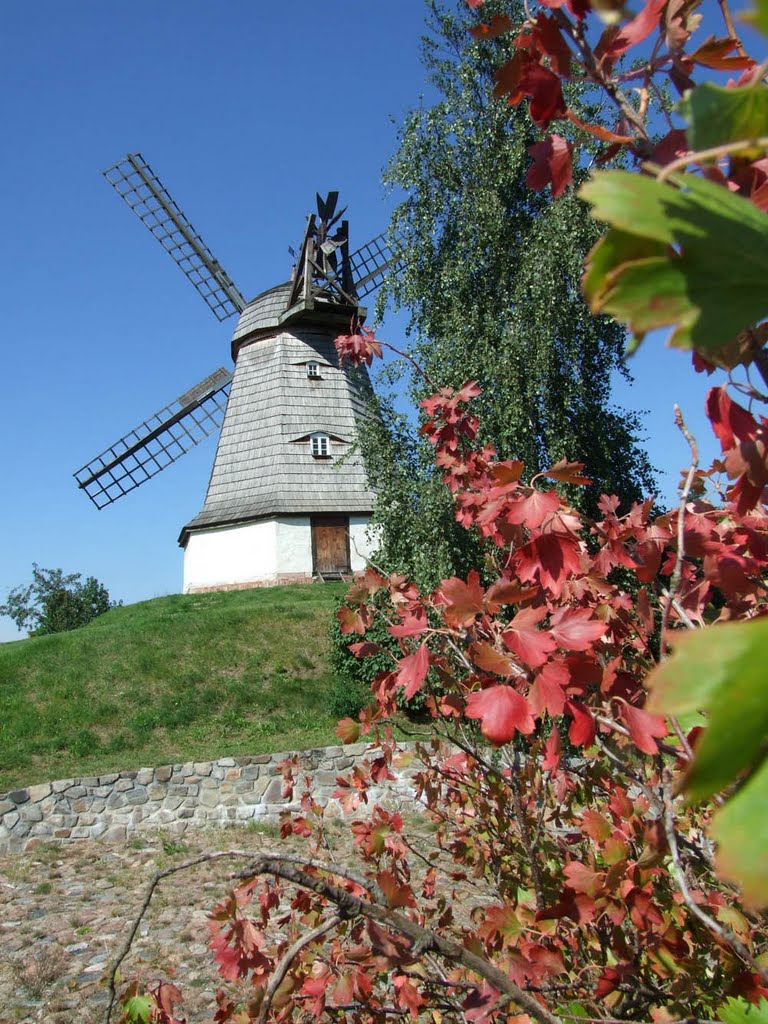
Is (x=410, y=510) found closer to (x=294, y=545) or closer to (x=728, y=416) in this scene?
(x=294, y=545)

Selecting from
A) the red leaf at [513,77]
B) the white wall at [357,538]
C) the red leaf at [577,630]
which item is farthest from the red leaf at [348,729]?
the white wall at [357,538]

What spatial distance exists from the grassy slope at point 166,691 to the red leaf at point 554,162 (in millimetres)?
9921

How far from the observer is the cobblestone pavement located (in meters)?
4.66

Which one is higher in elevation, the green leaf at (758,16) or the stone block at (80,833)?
the green leaf at (758,16)

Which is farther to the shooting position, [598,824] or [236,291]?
[236,291]

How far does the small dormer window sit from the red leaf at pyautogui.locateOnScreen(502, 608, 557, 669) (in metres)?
18.5

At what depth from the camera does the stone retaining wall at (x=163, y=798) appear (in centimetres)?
848

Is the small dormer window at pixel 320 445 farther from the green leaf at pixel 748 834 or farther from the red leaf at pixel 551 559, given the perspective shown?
the green leaf at pixel 748 834

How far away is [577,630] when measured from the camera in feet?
3.45

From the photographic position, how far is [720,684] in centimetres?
30

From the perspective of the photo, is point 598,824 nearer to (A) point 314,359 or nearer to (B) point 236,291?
(A) point 314,359

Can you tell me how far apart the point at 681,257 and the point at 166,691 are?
12614 mm

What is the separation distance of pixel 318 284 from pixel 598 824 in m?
19.9

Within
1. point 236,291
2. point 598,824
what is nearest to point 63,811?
point 598,824
